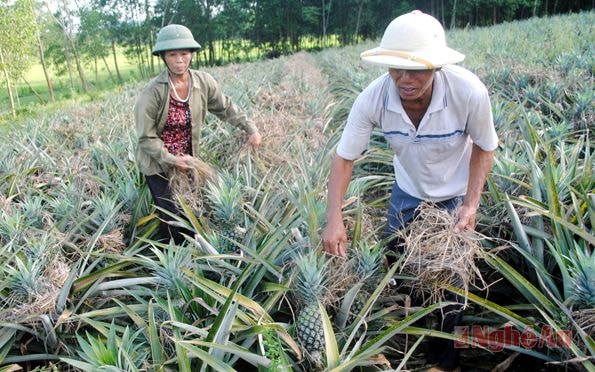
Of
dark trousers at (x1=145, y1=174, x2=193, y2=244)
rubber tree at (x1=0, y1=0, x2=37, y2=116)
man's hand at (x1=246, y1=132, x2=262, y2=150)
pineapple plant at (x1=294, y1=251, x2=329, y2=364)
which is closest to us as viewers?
pineapple plant at (x1=294, y1=251, x2=329, y2=364)

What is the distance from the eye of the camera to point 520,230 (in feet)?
5.31

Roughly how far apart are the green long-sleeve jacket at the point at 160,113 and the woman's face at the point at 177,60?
0.07m

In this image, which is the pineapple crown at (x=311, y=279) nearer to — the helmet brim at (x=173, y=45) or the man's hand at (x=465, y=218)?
the man's hand at (x=465, y=218)

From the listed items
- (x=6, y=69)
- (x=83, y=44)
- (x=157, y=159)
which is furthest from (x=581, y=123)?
(x=83, y=44)

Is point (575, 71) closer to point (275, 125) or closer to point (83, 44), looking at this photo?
point (275, 125)

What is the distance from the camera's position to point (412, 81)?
1.40m

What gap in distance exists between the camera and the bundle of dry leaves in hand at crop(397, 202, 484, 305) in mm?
1374

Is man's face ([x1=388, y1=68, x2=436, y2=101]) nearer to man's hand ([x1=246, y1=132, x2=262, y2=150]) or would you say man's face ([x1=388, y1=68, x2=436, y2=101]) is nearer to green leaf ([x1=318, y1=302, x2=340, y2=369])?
green leaf ([x1=318, y1=302, x2=340, y2=369])

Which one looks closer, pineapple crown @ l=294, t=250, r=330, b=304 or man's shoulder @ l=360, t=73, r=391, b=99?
pineapple crown @ l=294, t=250, r=330, b=304

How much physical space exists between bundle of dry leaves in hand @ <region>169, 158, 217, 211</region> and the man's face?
1216 millimetres

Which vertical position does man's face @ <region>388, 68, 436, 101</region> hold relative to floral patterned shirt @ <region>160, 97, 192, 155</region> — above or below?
above

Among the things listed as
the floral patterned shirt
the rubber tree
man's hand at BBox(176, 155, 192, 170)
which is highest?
the rubber tree

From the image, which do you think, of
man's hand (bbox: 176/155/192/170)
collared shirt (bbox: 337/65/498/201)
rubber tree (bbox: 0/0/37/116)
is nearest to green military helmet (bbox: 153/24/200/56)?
man's hand (bbox: 176/155/192/170)

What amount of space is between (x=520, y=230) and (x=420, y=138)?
0.52 meters
